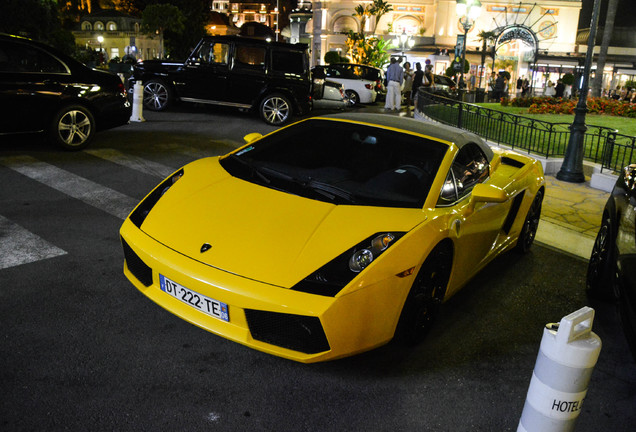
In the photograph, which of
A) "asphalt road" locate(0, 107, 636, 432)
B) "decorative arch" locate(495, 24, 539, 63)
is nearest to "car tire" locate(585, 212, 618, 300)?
"asphalt road" locate(0, 107, 636, 432)

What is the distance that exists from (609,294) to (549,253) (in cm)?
125

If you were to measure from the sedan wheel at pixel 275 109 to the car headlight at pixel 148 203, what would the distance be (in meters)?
9.82

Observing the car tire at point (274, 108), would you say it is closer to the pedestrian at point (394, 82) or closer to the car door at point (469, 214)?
the pedestrian at point (394, 82)

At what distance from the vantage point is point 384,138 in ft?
14.0

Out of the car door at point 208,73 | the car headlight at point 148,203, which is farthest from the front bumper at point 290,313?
the car door at point 208,73

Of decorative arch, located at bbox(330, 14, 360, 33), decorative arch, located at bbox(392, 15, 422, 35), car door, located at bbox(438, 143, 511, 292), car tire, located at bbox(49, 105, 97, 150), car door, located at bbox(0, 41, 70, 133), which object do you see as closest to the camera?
car door, located at bbox(438, 143, 511, 292)

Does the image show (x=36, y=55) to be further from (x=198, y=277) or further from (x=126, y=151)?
(x=198, y=277)

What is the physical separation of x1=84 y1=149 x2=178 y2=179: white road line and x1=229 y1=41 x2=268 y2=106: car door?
5.42 meters

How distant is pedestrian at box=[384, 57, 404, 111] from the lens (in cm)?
1905

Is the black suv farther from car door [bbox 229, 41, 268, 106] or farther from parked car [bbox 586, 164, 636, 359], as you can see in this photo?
parked car [bbox 586, 164, 636, 359]

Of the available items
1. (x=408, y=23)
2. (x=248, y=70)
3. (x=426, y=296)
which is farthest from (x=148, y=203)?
(x=408, y=23)

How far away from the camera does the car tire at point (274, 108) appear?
45.3 feet

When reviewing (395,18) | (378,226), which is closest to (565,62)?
(395,18)

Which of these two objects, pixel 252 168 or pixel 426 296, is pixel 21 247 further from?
pixel 426 296
